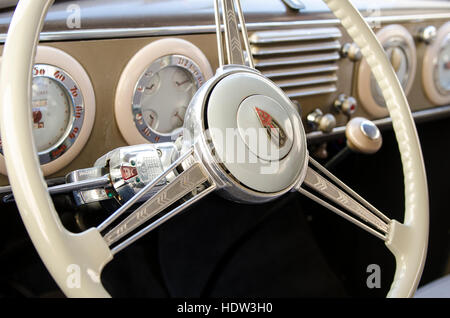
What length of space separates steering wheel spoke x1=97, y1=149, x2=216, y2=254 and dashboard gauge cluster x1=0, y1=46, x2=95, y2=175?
26 cm

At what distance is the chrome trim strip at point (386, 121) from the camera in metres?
1.26

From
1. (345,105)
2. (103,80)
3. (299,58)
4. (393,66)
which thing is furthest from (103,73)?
(393,66)

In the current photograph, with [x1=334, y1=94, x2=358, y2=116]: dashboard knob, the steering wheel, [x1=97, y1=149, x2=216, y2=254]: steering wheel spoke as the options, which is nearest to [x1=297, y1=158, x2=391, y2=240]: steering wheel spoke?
the steering wheel

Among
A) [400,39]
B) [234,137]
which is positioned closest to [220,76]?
[234,137]

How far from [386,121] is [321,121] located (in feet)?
0.88

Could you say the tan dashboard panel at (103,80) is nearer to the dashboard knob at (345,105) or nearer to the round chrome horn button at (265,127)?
the round chrome horn button at (265,127)

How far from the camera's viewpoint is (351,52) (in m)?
1.26

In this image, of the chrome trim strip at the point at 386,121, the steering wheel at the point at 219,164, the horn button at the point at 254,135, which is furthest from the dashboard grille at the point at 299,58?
the horn button at the point at 254,135

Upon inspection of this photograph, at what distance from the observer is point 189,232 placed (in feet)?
5.56

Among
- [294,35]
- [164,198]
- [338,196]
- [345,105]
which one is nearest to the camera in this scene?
[164,198]

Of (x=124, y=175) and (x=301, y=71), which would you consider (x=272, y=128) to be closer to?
(x=124, y=175)

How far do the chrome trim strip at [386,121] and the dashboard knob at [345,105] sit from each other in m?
0.05
